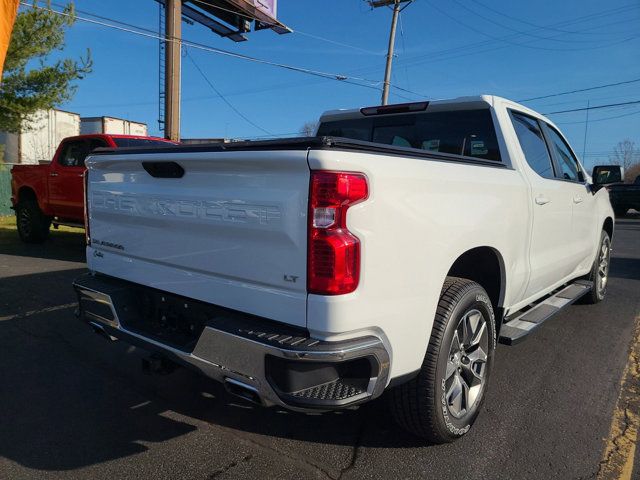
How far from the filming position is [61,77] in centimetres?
1350

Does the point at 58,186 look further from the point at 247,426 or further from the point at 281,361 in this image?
the point at 281,361

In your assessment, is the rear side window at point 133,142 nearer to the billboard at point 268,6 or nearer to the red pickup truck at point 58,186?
the red pickup truck at point 58,186

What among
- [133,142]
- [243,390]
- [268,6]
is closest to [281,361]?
[243,390]

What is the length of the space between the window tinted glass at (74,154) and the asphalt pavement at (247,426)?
5.28 meters

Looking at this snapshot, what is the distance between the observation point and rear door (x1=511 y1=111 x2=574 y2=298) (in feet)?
11.7

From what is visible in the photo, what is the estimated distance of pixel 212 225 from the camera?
2426 millimetres

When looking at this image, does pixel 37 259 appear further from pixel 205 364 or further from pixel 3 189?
pixel 3 189

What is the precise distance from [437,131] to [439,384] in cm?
216

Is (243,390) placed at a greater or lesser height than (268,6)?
lesser

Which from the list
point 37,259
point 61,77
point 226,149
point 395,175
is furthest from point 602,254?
point 61,77

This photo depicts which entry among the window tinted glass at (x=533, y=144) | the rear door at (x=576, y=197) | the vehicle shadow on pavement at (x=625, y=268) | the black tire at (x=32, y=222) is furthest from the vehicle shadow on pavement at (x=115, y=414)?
the vehicle shadow on pavement at (x=625, y=268)

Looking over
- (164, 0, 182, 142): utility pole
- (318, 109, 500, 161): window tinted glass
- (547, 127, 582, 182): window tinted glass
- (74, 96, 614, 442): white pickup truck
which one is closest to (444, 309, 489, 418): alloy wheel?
(74, 96, 614, 442): white pickup truck

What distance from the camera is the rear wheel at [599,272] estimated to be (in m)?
5.68

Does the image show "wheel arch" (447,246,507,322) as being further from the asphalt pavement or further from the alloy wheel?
the asphalt pavement
